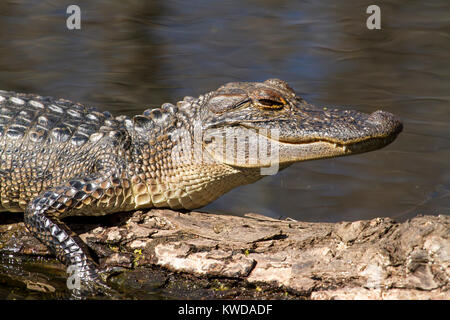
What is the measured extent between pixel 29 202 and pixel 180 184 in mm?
1081

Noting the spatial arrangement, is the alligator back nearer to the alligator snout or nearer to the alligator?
the alligator

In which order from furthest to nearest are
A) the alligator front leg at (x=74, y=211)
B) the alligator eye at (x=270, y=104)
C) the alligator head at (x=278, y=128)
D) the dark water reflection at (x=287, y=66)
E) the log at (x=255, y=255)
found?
1. the dark water reflection at (x=287, y=66)
2. the alligator eye at (x=270, y=104)
3. the alligator head at (x=278, y=128)
4. the alligator front leg at (x=74, y=211)
5. the log at (x=255, y=255)

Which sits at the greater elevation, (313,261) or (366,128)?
(366,128)

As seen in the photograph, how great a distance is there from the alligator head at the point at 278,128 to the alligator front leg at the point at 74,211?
803 millimetres

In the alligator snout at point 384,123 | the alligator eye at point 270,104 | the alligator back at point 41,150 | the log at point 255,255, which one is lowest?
the log at point 255,255

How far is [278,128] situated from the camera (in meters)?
4.36

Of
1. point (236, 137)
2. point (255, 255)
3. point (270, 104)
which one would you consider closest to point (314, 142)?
point (270, 104)

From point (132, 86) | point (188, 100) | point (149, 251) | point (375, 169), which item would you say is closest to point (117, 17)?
point (132, 86)

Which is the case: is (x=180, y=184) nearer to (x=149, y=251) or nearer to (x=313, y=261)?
(x=149, y=251)

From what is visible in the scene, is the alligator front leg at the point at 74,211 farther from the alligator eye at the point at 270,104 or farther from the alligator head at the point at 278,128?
the alligator eye at the point at 270,104

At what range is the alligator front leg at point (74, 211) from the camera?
412 centimetres

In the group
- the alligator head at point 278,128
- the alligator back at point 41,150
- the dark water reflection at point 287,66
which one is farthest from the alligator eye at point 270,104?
the dark water reflection at point 287,66

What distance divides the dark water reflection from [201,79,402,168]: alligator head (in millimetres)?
2008

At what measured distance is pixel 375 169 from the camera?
7102mm
